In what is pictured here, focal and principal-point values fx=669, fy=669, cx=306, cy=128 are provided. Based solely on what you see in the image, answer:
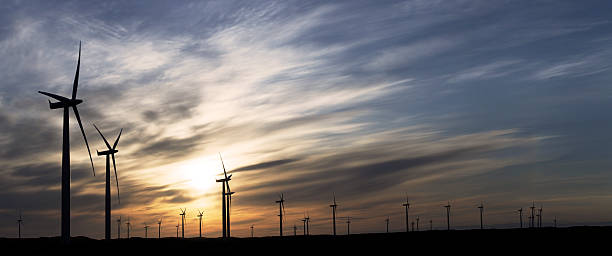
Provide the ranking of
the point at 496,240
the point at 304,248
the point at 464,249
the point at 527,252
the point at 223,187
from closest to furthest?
the point at 527,252 < the point at 464,249 < the point at 304,248 < the point at 496,240 < the point at 223,187

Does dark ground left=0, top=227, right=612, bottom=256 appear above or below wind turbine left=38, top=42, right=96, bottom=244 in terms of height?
below

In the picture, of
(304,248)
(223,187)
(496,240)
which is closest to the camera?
(304,248)

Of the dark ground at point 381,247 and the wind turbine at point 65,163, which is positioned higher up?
the wind turbine at point 65,163

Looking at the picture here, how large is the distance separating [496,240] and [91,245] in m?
66.3

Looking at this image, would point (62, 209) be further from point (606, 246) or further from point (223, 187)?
point (223, 187)

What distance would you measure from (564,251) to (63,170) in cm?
6887

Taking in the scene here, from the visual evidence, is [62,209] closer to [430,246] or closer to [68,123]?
[68,123]

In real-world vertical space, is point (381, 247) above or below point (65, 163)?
below

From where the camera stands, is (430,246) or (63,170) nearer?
(63,170)

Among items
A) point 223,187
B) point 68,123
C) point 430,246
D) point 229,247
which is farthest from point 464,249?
point 223,187

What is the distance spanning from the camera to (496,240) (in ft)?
366

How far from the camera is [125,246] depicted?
356ft

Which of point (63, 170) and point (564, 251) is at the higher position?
point (63, 170)

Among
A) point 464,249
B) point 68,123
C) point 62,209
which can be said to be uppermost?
point 68,123
